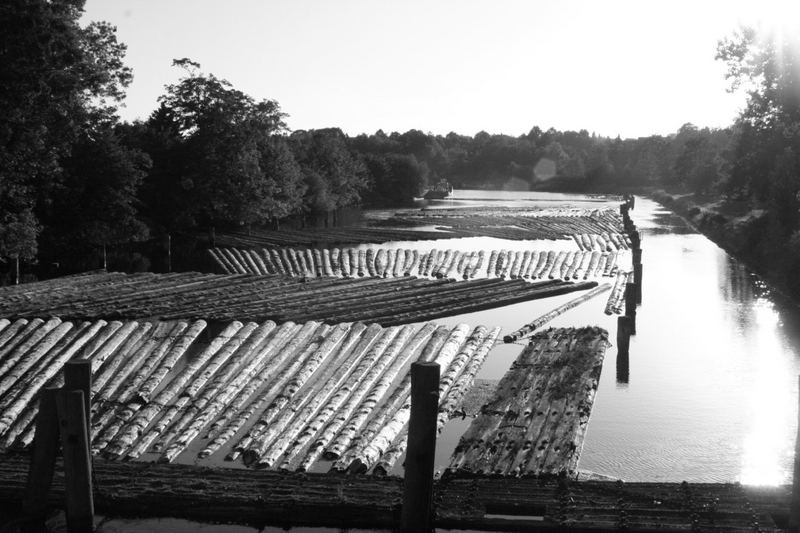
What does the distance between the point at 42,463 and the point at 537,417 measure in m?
8.56

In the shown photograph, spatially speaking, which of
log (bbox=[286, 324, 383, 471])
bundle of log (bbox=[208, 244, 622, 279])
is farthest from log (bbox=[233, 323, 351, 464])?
bundle of log (bbox=[208, 244, 622, 279])

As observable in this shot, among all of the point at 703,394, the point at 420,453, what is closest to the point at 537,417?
the point at 420,453

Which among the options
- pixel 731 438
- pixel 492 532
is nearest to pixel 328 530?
pixel 492 532

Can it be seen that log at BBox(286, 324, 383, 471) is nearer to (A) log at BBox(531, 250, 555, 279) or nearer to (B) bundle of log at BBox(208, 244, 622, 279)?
(B) bundle of log at BBox(208, 244, 622, 279)

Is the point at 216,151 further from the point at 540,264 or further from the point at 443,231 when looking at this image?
the point at 540,264

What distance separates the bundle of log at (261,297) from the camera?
26.5 metres

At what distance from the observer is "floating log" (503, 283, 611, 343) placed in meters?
25.5

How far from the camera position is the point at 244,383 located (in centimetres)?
1919

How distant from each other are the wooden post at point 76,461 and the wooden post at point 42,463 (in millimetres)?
452

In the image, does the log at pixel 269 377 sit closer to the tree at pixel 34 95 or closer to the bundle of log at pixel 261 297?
the bundle of log at pixel 261 297

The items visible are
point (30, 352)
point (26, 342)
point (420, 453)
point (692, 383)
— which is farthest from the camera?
point (692, 383)

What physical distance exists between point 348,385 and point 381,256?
86.8 feet

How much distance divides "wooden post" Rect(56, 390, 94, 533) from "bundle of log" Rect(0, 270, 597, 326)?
1470cm

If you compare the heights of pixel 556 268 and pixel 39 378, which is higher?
pixel 556 268
